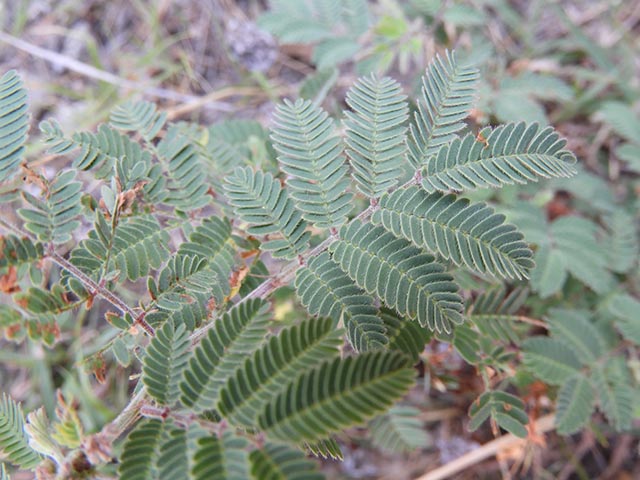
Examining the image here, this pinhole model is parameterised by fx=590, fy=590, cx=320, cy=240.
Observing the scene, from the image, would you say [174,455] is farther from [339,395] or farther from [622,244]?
[622,244]

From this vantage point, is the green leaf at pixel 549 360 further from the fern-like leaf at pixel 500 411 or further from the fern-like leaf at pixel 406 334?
→ the fern-like leaf at pixel 406 334

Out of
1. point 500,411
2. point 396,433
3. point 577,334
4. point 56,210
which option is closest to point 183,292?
point 56,210

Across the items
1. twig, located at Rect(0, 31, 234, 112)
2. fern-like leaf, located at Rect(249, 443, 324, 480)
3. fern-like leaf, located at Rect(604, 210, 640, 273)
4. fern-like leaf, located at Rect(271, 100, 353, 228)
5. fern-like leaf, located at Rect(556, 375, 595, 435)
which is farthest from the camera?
twig, located at Rect(0, 31, 234, 112)

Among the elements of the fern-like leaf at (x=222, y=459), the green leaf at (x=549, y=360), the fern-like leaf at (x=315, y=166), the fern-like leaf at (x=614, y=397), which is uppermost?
the fern-like leaf at (x=315, y=166)

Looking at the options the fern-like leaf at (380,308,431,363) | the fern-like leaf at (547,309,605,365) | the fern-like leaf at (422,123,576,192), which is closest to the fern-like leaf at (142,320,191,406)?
the fern-like leaf at (380,308,431,363)

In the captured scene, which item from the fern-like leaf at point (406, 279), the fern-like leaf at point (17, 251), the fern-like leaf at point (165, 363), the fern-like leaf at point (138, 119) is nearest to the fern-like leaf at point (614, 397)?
the fern-like leaf at point (406, 279)

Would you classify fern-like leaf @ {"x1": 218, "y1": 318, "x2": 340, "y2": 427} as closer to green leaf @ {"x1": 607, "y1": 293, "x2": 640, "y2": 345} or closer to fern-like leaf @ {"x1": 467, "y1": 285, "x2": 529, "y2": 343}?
fern-like leaf @ {"x1": 467, "y1": 285, "x2": 529, "y2": 343}

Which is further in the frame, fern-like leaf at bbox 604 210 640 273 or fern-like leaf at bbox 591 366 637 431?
fern-like leaf at bbox 604 210 640 273
